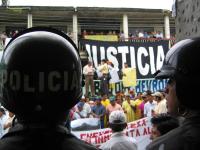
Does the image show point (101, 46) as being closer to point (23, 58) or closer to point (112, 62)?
point (112, 62)

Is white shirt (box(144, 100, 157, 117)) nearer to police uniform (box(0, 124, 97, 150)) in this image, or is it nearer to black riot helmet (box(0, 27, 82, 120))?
black riot helmet (box(0, 27, 82, 120))

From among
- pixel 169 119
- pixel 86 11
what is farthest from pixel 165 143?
pixel 86 11

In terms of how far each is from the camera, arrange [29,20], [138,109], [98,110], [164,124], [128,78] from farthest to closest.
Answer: [29,20], [128,78], [138,109], [98,110], [164,124]

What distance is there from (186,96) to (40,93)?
0.66m

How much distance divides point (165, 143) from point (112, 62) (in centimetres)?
1730

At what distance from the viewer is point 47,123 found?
1813 millimetres

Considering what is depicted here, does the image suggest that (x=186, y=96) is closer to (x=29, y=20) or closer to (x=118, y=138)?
(x=118, y=138)

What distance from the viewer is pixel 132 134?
31.9 feet

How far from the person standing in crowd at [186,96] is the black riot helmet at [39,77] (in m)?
0.45

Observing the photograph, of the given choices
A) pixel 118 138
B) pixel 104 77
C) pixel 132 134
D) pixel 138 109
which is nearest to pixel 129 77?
pixel 104 77

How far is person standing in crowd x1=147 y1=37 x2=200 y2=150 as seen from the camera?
2.01 metres

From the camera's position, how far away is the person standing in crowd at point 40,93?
5.76ft

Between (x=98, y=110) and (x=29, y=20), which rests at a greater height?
(x=29, y=20)

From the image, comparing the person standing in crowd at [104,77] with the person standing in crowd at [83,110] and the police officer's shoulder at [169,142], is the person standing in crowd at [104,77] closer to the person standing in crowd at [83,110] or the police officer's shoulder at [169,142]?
the person standing in crowd at [83,110]
